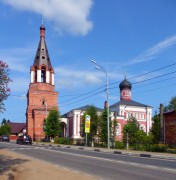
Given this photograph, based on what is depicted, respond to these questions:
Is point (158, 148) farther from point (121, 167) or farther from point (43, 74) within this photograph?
point (43, 74)

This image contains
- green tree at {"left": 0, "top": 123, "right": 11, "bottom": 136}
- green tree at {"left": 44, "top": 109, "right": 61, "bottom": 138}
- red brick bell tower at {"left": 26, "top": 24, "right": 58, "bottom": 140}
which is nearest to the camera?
green tree at {"left": 44, "top": 109, "right": 61, "bottom": 138}

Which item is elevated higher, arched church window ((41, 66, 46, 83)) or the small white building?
arched church window ((41, 66, 46, 83))

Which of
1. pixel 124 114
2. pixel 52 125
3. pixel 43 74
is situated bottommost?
pixel 52 125

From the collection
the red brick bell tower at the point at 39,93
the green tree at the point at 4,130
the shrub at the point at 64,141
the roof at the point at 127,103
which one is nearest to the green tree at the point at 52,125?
the shrub at the point at 64,141

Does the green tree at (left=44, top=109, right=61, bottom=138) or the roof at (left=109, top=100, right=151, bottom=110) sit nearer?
the green tree at (left=44, top=109, right=61, bottom=138)

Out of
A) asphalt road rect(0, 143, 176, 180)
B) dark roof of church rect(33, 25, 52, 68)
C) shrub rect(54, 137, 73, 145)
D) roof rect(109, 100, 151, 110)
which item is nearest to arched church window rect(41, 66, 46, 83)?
dark roof of church rect(33, 25, 52, 68)

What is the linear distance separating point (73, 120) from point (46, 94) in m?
8.47

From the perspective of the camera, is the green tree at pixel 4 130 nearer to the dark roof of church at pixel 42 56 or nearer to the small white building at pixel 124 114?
the small white building at pixel 124 114

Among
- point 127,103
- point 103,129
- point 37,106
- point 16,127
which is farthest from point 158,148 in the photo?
point 16,127

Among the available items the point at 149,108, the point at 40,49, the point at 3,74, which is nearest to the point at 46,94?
the point at 40,49

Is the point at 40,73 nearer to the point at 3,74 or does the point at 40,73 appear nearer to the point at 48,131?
the point at 48,131

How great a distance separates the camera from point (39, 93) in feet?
243

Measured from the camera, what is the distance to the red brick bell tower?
7331 centimetres

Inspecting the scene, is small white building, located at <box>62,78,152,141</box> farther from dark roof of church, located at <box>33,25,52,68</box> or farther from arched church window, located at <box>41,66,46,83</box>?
dark roof of church, located at <box>33,25,52,68</box>
